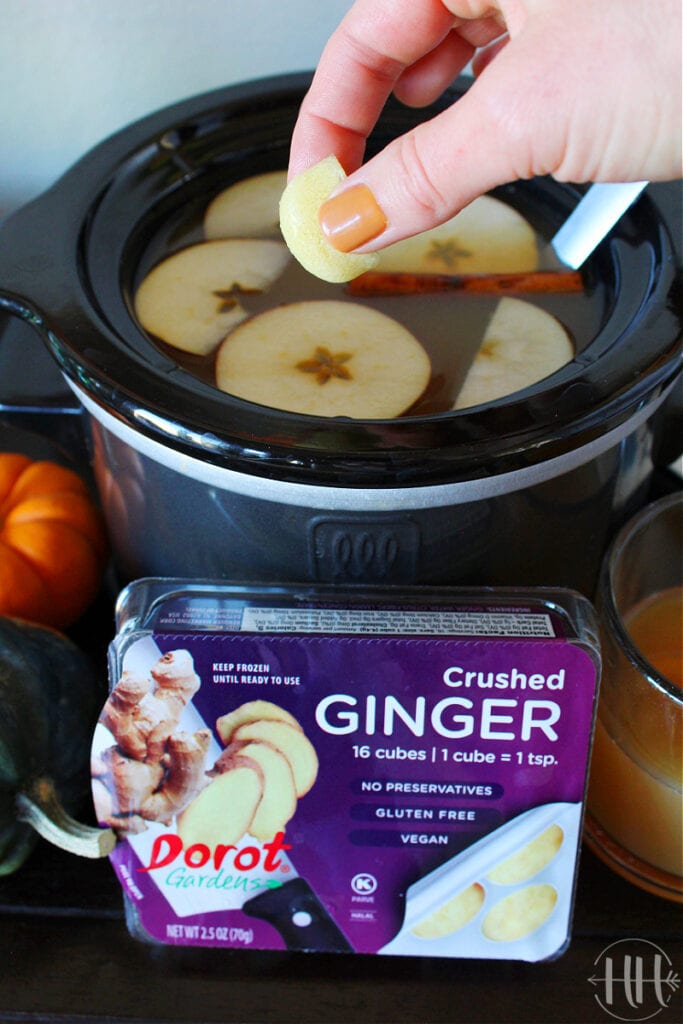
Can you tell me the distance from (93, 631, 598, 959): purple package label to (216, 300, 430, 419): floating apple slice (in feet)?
0.52

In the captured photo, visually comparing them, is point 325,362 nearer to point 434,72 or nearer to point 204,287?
point 204,287

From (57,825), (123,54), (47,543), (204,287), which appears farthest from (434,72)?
(57,825)

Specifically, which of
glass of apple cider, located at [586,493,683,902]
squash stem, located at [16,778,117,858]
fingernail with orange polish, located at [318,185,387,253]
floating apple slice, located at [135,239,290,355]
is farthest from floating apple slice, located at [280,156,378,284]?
squash stem, located at [16,778,117,858]

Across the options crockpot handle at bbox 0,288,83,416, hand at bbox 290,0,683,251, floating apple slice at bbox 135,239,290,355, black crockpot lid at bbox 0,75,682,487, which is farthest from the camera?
crockpot handle at bbox 0,288,83,416

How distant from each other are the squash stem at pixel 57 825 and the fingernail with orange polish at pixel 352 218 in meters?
0.37

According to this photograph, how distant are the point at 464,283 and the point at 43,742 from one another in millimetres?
434

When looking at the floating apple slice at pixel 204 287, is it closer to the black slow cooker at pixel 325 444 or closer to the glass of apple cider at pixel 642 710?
the black slow cooker at pixel 325 444

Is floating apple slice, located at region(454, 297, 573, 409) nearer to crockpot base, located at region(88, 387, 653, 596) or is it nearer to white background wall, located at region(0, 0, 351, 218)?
crockpot base, located at region(88, 387, 653, 596)

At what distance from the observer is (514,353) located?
2.22 ft

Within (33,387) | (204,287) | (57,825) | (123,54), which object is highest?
(123,54)

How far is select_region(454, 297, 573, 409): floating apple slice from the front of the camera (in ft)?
2.14

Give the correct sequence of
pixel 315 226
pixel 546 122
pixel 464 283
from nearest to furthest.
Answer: pixel 546 122 → pixel 315 226 → pixel 464 283

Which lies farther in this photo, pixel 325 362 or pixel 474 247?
pixel 474 247

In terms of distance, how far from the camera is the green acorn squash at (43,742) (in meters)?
0.61
